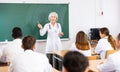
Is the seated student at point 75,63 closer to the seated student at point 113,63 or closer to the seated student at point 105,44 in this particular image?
the seated student at point 113,63

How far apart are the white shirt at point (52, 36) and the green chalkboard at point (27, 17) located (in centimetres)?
25

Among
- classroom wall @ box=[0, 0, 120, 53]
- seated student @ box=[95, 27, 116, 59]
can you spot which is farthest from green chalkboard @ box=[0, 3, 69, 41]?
seated student @ box=[95, 27, 116, 59]

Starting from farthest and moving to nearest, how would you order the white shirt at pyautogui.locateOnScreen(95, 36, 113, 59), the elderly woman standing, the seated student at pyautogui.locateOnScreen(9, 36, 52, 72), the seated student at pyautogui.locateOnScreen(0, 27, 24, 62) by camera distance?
the elderly woman standing
the white shirt at pyautogui.locateOnScreen(95, 36, 113, 59)
the seated student at pyautogui.locateOnScreen(0, 27, 24, 62)
the seated student at pyautogui.locateOnScreen(9, 36, 52, 72)

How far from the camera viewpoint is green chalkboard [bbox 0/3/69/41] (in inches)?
259

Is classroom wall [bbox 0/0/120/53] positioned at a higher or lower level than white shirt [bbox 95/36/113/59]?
higher

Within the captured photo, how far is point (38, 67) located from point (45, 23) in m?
4.04

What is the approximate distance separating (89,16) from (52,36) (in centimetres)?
145

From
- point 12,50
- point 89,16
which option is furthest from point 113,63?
point 89,16

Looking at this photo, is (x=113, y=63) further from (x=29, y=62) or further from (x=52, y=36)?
(x=52, y=36)

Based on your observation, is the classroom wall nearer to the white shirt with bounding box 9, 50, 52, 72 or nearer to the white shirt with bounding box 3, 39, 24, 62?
the white shirt with bounding box 3, 39, 24, 62

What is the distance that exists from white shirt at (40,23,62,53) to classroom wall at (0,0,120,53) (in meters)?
0.32

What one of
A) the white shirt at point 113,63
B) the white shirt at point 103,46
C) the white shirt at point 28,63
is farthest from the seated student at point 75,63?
the white shirt at point 103,46

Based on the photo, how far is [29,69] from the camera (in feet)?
9.72

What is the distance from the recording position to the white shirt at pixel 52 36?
22.2ft
